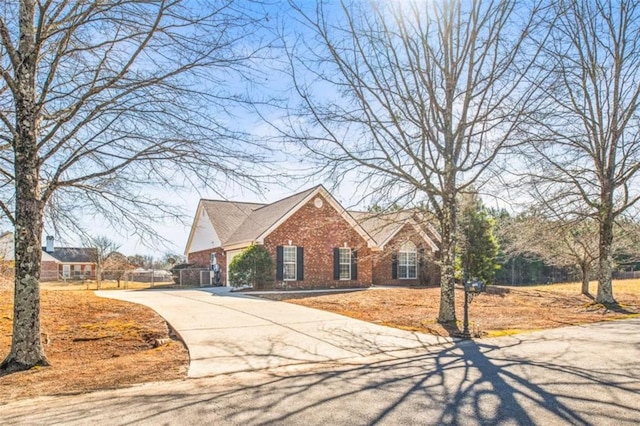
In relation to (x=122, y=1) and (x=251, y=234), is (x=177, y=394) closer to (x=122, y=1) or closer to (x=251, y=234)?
(x=122, y=1)

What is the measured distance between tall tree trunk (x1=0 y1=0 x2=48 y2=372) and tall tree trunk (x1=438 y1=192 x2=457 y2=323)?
7.42m

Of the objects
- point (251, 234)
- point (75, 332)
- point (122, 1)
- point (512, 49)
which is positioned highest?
point (512, 49)

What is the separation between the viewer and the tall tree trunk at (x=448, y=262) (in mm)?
9781

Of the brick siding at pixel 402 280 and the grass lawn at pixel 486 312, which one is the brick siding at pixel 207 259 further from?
the grass lawn at pixel 486 312

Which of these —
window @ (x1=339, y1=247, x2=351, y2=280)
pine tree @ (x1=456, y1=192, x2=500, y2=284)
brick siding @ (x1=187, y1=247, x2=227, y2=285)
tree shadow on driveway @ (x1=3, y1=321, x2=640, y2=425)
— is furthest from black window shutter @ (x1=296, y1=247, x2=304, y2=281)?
tree shadow on driveway @ (x1=3, y1=321, x2=640, y2=425)

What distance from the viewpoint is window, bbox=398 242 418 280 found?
24.5 m

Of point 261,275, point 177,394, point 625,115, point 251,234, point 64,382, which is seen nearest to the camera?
point 177,394

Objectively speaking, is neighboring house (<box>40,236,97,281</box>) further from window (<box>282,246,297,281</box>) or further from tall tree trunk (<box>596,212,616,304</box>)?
tall tree trunk (<box>596,212,616,304</box>)

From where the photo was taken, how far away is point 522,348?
23.5 ft

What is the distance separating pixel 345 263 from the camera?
2250 cm

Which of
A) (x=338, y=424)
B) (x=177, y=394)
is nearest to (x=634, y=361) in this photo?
(x=338, y=424)

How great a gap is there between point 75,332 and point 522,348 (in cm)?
833

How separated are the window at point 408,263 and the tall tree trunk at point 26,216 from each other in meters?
19.9

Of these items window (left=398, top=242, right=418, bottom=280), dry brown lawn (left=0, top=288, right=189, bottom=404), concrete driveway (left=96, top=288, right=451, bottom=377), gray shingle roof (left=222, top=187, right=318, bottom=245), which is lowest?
dry brown lawn (left=0, top=288, right=189, bottom=404)
